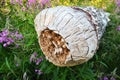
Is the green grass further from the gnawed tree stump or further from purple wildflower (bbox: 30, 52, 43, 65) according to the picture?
the gnawed tree stump

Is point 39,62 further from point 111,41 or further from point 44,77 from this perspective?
point 111,41

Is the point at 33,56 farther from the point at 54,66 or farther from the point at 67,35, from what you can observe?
the point at 67,35

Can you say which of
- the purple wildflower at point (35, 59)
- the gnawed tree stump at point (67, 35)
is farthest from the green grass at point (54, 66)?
the gnawed tree stump at point (67, 35)

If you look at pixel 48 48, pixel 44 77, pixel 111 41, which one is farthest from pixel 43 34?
pixel 111 41

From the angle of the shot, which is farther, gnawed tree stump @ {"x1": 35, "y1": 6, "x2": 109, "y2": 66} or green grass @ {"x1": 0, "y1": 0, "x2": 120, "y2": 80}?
green grass @ {"x1": 0, "y1": 0, "x2": 120, "y2": 80}

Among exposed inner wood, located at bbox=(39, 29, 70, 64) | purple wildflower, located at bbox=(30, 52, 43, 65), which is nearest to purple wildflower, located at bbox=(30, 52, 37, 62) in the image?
purple wildflower, located at bbox=(30, 52, 43, 65)

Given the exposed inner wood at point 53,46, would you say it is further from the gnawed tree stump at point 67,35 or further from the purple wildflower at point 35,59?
the purple wildflower at point 35,59
